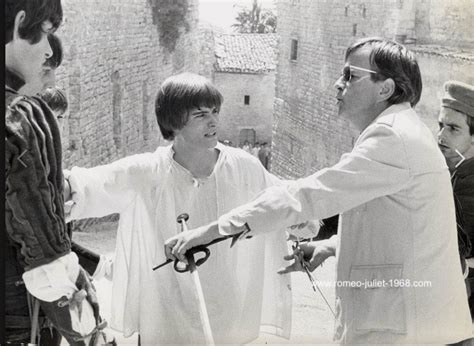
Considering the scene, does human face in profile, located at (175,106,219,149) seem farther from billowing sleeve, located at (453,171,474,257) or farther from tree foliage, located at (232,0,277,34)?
billowing sleeve, located at (453,171,474,257)

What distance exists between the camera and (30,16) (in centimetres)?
287

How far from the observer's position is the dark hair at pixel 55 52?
2933mm

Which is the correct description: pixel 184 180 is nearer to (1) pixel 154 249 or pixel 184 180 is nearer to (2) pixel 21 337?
(1) pixel 154 249

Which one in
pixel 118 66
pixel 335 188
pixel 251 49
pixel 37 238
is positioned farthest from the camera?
pixel 251 49

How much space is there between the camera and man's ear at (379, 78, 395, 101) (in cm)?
268

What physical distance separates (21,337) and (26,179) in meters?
0.60

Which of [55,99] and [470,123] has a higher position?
[55,99]

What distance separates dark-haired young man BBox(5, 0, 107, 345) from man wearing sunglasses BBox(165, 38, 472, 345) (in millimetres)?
433

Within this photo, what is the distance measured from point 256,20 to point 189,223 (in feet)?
3.12

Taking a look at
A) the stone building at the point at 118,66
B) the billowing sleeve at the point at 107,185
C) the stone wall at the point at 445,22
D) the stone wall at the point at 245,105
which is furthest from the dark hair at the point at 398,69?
the billowing sleeve at the point at 107,185

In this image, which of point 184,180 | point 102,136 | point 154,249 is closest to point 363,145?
point 184,180

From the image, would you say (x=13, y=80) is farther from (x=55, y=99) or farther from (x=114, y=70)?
(x=114, y=70)

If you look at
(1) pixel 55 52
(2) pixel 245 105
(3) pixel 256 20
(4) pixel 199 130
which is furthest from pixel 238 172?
(1) pixel 55 52

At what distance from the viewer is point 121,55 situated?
10.4ft
